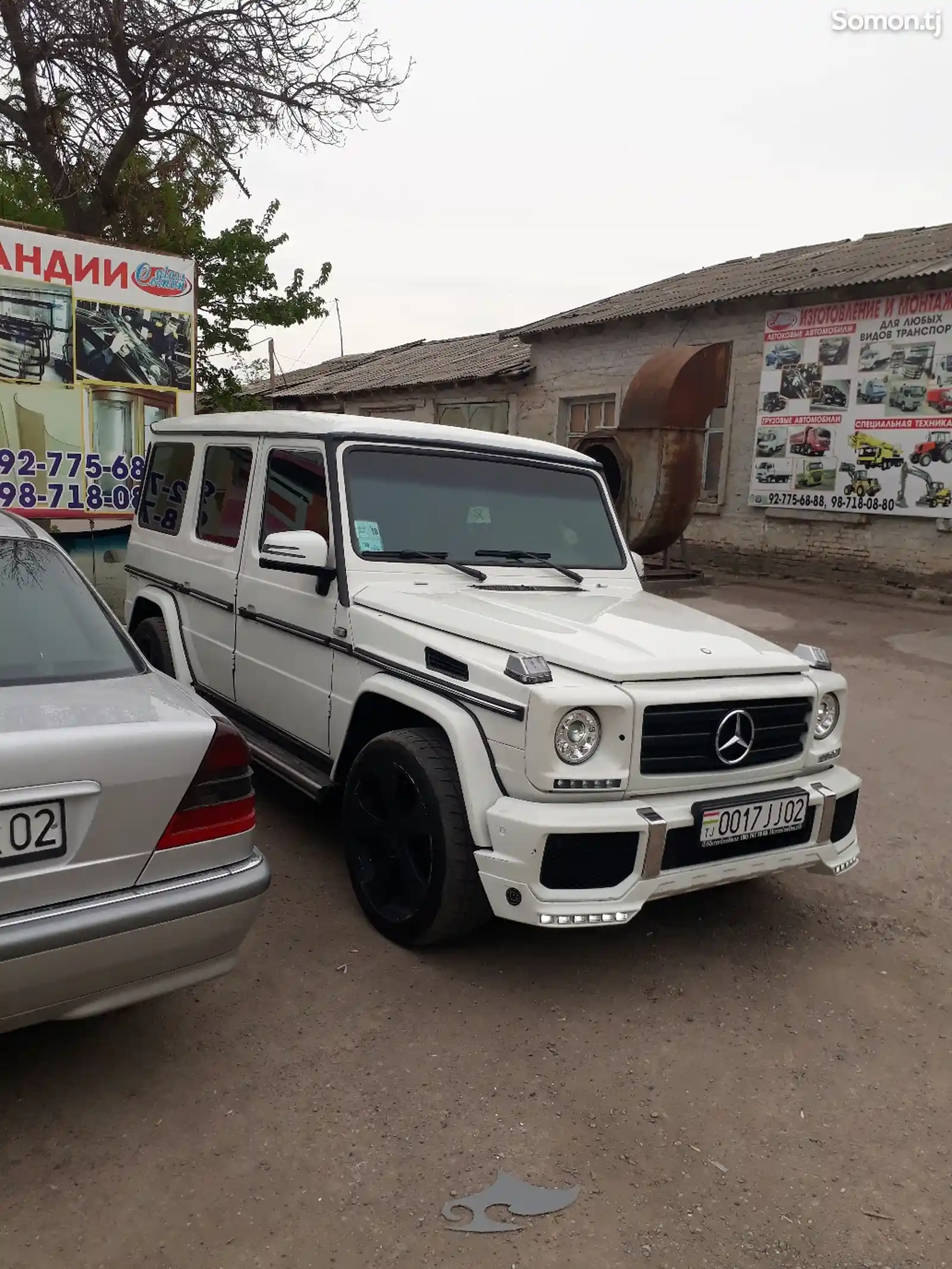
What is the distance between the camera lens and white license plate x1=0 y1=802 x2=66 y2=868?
2.21 meters

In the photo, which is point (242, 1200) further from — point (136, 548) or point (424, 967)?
point (136, 548)

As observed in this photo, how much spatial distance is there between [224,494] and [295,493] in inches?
29.4

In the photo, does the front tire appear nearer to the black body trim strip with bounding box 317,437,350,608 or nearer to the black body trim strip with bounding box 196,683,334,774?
the black body trim strip with bounding box 196,683,334,774

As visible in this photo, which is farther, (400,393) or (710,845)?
(400,393)

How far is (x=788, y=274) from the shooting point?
14297 mm

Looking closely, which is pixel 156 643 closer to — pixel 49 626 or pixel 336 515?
pixel 336 515

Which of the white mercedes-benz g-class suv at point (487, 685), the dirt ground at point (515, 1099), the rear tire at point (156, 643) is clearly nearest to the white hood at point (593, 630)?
the white mercedes-benz g-class suv at point (487, 685)

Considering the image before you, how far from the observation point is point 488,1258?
7.18 feet

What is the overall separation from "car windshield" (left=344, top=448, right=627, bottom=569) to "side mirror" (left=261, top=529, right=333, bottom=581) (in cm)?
19

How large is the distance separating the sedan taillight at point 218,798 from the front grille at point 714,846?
132cm

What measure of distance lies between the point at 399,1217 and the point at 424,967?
1.13 meters

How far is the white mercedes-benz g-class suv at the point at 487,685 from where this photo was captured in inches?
119

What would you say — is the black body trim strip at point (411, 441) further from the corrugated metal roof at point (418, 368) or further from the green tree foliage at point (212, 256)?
the corrugated metal roof at point (418, 368)

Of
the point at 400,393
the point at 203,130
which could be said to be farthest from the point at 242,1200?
the point at 400,393
